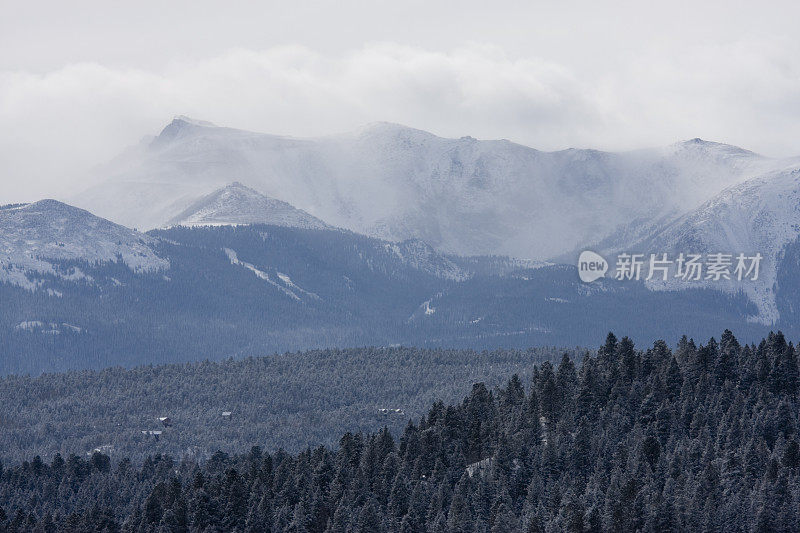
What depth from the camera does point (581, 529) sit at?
196500mm

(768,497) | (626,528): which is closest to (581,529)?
(626,528)

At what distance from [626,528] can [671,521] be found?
16.5 ft

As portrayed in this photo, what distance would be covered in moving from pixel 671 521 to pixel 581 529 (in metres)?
10.4

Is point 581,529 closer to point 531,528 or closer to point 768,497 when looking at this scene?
point 531,528

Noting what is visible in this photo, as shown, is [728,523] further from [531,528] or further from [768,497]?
[531,528]

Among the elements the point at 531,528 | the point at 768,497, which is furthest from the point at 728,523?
the point at 531,528

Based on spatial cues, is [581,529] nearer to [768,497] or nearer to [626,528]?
[626,528]

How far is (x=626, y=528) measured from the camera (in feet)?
651

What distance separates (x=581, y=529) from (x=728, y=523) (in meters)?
16.7

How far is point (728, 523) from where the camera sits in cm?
19875

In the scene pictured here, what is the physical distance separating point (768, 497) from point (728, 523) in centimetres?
541

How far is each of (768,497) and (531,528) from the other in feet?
87.5

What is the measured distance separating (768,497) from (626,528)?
16269mm

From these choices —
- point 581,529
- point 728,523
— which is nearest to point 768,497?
point 728,523
